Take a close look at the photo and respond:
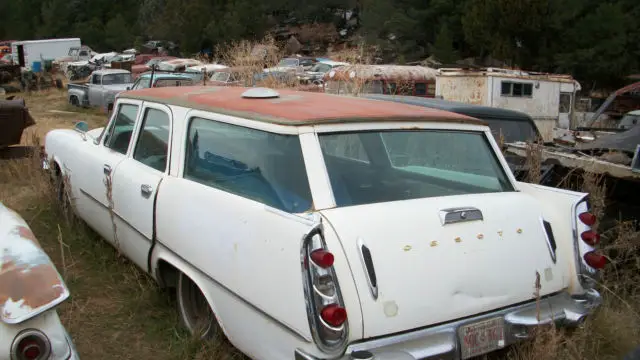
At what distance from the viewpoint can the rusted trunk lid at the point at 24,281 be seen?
2.10 metres

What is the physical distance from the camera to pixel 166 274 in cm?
355

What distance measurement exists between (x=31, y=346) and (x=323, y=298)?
43.0 inches

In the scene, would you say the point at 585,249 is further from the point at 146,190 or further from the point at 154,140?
the point at 154,140

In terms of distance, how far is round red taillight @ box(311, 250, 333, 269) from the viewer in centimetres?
229

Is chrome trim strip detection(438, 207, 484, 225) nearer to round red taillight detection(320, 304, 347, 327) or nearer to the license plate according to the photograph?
the license plate

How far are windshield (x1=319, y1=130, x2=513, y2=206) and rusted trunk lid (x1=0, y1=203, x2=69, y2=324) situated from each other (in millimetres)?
1241

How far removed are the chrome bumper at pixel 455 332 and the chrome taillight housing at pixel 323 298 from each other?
7 centimetres

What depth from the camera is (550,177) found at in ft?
17.4

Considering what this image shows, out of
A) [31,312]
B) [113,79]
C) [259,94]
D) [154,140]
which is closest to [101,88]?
[113,79]

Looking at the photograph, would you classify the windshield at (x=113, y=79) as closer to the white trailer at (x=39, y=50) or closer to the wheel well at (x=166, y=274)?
the wheel well at (x=166, y=274)

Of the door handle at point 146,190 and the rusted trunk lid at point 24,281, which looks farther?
the door handle at point 146,190

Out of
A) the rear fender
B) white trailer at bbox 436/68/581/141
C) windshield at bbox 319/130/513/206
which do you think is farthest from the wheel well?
white trailer at bbox 436/68/581/141

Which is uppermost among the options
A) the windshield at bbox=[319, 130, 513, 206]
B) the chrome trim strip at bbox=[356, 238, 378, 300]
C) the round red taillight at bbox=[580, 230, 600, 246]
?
the windshield at bbox=[319, 130, 513, 206]

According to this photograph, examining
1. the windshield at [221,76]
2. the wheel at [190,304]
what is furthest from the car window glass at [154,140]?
the windshield at [221,76]
